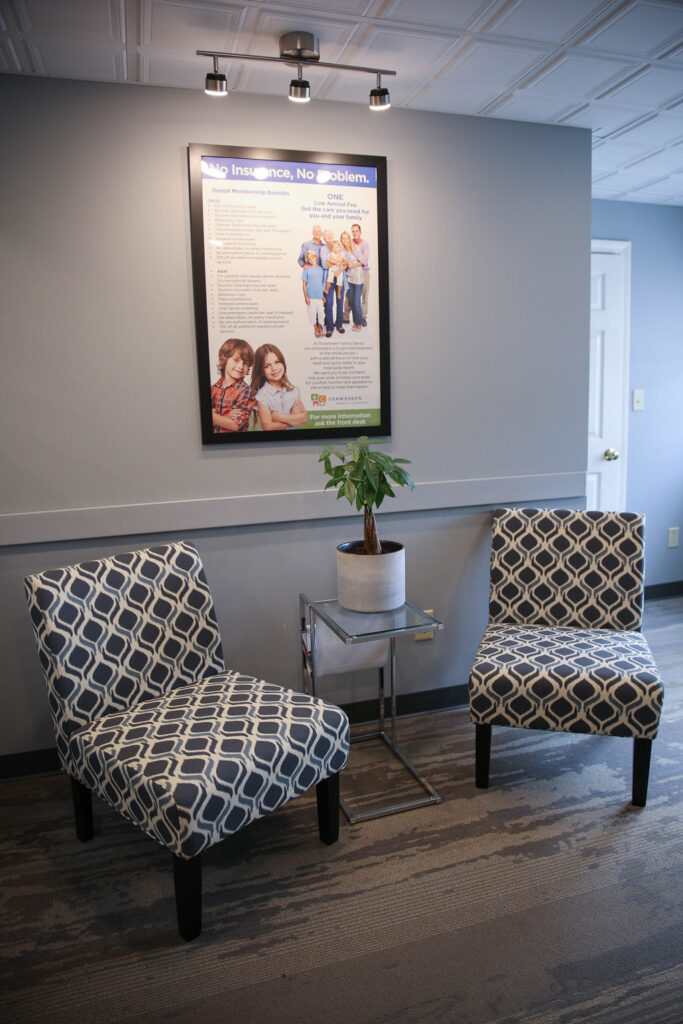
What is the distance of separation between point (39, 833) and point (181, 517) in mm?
1098

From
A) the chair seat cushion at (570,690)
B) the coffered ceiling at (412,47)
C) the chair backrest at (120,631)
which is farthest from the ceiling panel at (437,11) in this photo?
the chair seat cushion at (570,690)

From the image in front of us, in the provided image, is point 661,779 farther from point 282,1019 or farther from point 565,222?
point 565,222

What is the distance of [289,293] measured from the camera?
255 centimetres

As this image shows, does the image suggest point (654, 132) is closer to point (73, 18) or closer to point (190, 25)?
point (190, 25)

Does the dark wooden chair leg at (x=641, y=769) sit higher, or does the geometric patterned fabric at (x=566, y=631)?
the geometric patterned fabric at (x=566, y=631)

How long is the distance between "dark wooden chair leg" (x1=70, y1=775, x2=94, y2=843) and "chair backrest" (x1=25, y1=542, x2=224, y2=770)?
97 mm

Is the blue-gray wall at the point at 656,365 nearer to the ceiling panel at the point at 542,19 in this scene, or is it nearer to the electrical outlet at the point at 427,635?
the electrical outlet at the point at 427,635

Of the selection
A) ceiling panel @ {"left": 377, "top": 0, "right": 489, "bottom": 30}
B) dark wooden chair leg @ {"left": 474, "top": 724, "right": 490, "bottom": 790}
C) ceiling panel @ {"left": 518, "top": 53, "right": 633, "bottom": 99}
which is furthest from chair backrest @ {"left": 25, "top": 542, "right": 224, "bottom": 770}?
ceiling panel @ {"left": 518, "top": 53, "right": 633, "bottom": 99}

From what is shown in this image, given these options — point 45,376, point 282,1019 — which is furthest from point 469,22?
point 282,1019

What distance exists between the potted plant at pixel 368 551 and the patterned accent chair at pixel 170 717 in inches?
17.3

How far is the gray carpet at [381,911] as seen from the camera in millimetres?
1561

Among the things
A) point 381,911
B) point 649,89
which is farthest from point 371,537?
point 649,89

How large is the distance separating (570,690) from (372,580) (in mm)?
709

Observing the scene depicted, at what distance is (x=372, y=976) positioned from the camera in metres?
1.62
